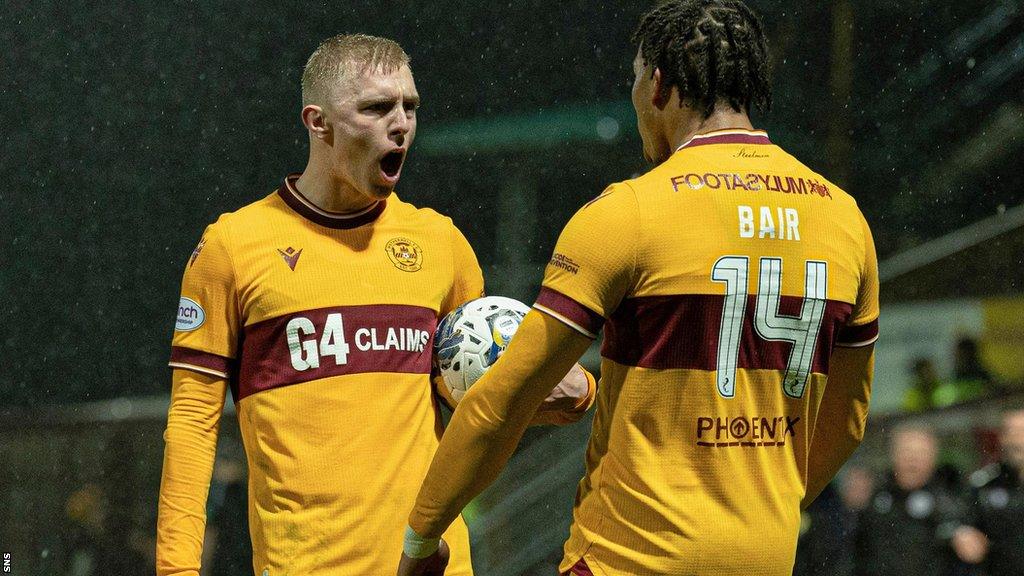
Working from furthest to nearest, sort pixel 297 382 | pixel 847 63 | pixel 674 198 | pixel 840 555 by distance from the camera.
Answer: pixel 847 63, pixel 840 555, pixel 297 382, pixel 674 198

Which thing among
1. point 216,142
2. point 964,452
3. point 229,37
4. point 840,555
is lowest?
point 840,555

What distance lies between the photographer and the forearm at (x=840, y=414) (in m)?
2.29

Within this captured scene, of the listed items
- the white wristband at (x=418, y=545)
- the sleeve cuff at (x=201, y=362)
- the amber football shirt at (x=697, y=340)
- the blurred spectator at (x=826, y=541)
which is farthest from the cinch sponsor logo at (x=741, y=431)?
the blurred spectator at (x=826, y=541)

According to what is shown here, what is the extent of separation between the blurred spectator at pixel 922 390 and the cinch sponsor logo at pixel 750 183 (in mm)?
3715

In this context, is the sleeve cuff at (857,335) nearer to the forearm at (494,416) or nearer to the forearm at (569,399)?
the forearm at (494,416)

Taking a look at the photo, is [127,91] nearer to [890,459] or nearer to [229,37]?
[229,37]

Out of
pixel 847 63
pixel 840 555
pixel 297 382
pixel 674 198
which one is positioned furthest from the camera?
pixel 847 63

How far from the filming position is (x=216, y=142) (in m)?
5.53

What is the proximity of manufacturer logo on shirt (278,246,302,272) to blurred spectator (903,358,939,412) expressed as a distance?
11.4 ft

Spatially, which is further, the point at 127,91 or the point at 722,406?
the point at 127,91

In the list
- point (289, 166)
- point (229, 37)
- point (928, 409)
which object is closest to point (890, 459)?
point (928, 409)

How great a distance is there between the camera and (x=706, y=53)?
2068 millimetres

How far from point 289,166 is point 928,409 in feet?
9.43

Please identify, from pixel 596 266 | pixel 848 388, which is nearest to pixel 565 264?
pixel 596 266
